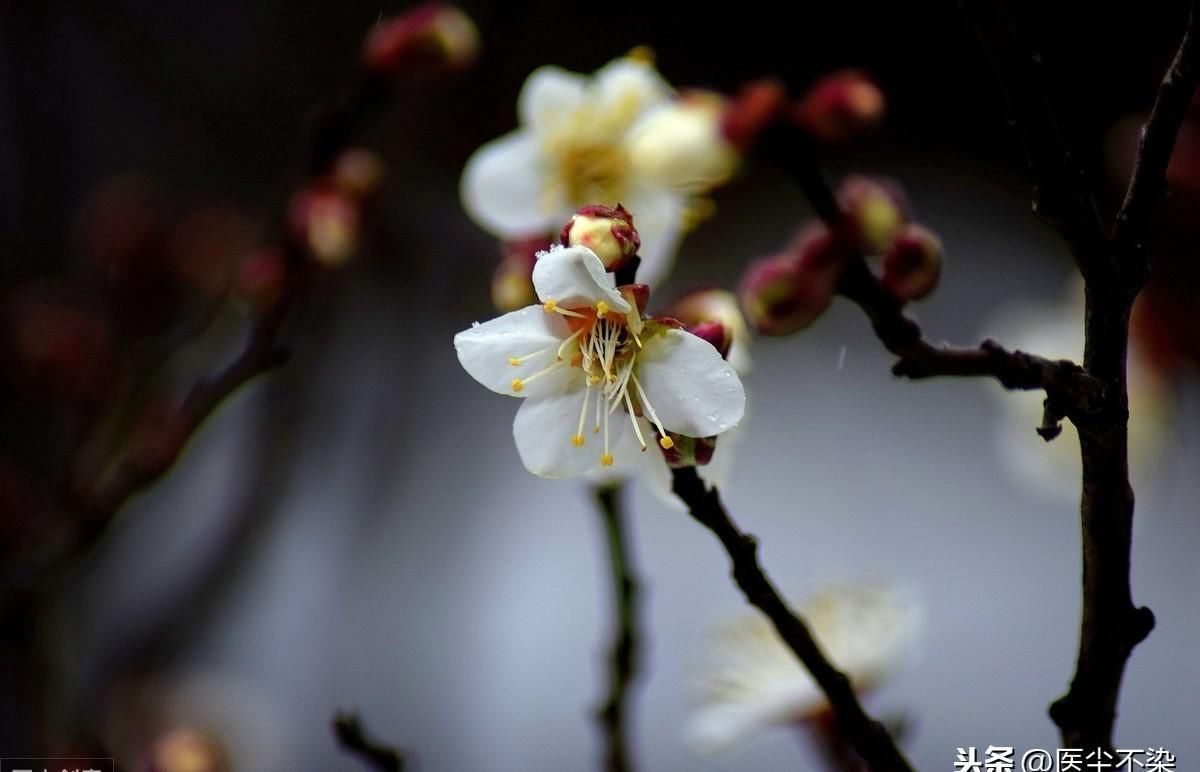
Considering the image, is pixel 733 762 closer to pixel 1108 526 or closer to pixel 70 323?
pixel 70 323

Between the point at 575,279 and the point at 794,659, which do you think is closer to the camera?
the point at 575,279

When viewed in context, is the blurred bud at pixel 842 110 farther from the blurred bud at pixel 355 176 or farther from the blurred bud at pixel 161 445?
the blurred bud at pixel 161 445

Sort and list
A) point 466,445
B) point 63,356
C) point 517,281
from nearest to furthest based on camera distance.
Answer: point 517,281 < point 63,356 < point 466,445

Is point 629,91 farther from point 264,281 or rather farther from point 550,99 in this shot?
point 264,281

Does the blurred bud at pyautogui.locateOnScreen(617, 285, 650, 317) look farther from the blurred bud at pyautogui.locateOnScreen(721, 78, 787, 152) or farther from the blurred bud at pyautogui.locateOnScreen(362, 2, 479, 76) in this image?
the blurred bud at pyautogui.locateOnScreen(362, 2, 479, 76)

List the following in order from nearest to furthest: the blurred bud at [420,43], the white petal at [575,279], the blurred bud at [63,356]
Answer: the white petal at [575,279] → the blurred bud at [420,43] → the blurred bud at [63,356]

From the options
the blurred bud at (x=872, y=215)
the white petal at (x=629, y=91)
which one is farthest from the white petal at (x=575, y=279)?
the white petal at (x=629, y=91)

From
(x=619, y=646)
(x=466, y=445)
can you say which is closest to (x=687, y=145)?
(x=619, y=646)
